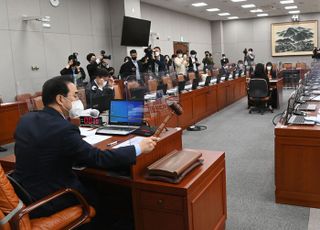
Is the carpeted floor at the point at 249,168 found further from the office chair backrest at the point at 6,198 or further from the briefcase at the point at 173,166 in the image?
the office chair backrest at the point at 6,198

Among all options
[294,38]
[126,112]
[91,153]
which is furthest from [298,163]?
[294,38]

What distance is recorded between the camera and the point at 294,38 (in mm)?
15781

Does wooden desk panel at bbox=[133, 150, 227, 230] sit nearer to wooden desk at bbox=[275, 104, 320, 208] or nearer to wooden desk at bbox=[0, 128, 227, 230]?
wooden desk at bbox=[0, 128, 227, 230]

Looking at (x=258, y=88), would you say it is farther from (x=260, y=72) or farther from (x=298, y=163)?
(x=298, y=163)

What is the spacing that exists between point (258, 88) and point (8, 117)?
4.98 meters

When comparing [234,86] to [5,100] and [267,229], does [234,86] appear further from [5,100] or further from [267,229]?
[267,229]

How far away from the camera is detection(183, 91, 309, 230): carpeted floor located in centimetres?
258

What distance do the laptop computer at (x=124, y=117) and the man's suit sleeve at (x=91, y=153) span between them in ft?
2.30

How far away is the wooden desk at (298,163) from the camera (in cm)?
264

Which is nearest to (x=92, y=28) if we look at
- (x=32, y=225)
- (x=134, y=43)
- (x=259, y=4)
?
(x=134, y=43)

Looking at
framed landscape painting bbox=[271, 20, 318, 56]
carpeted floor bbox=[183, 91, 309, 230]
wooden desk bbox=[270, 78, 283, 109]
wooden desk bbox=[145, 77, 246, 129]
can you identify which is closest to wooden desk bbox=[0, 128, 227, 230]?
carpeted floor bbox=[183, 91, 309, 230]

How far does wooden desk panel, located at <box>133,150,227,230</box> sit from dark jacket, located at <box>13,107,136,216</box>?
0.22 meters

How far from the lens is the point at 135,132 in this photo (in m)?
2.41

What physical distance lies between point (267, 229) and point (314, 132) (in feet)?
2.80
